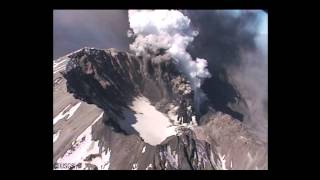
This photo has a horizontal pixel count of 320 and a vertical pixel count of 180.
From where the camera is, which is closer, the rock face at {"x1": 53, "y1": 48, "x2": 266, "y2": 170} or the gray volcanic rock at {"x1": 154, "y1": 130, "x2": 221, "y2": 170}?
the rock face at {"x1": 53, "y1": 48, "x2": 266, "y2": 170}

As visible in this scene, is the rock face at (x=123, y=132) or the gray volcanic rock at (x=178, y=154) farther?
the gray volcanic rock at (x=178, y=154)
